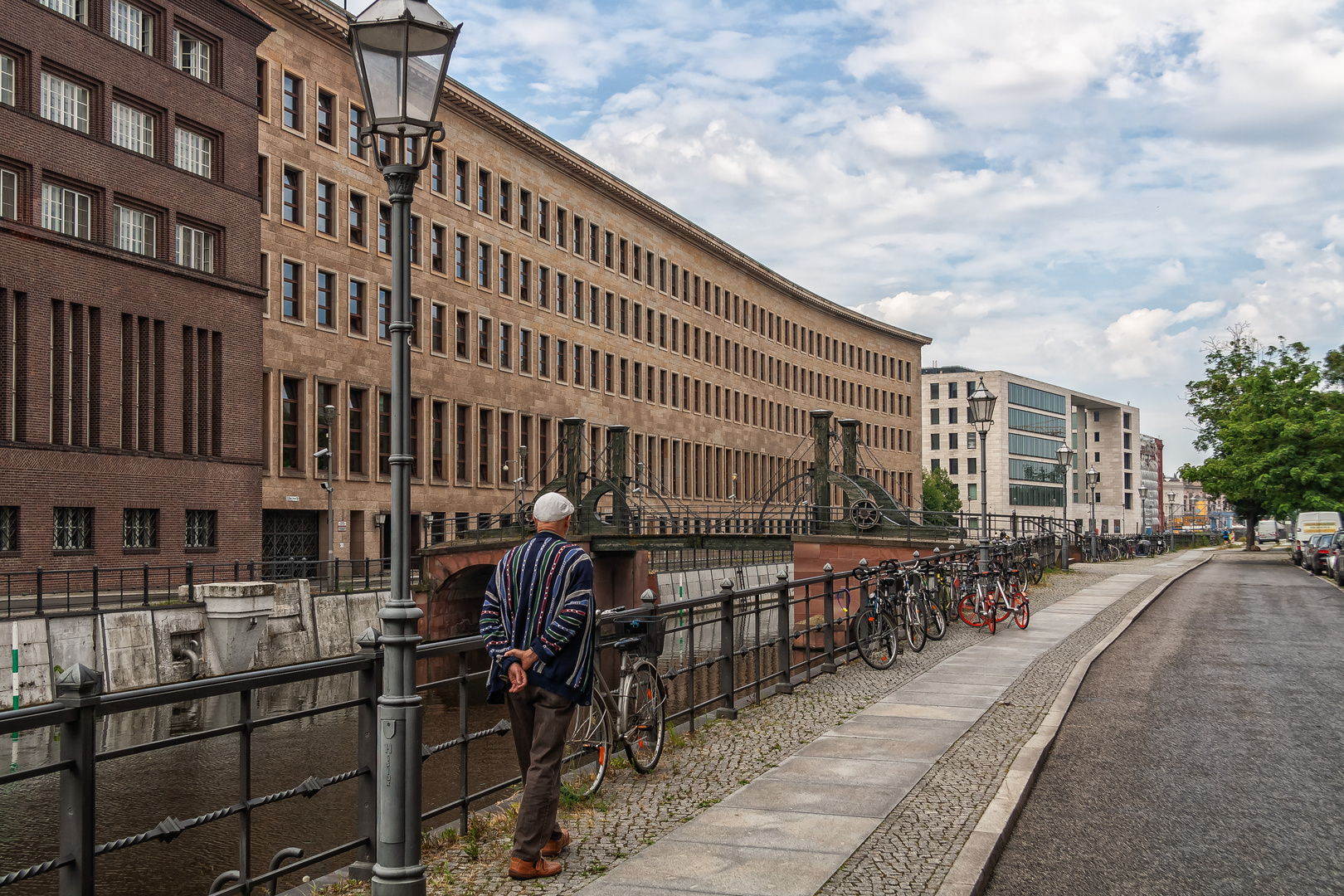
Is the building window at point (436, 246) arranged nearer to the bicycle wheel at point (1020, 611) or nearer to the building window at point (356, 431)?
the building window at point (356, 431)

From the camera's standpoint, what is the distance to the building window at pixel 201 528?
39156mm

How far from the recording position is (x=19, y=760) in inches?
722

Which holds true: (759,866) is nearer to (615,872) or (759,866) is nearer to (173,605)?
(615,872)

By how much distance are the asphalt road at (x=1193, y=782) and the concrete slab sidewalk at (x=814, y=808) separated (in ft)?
2.90

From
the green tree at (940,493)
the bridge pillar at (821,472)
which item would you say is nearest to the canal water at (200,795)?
the bridge pillar at (821,472)

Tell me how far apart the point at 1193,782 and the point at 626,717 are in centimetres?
415

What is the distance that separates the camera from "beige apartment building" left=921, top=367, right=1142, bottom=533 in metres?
128

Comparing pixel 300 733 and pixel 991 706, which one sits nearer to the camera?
pixel 991 706

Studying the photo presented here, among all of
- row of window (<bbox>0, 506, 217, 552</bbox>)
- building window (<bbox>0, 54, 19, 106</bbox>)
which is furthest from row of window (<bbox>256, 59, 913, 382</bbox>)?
row of window (<bbox>0, 506, 217, 552</bbox>)

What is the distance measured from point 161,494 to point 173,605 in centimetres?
1123

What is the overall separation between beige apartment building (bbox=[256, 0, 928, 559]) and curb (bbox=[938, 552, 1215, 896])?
24495 millimetres

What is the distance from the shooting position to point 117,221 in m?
36.3

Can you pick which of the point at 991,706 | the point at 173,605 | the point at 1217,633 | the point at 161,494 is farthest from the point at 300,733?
the point at 161,494

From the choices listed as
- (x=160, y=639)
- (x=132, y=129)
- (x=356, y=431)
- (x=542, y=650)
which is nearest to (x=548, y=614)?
(x=542, y=650)
